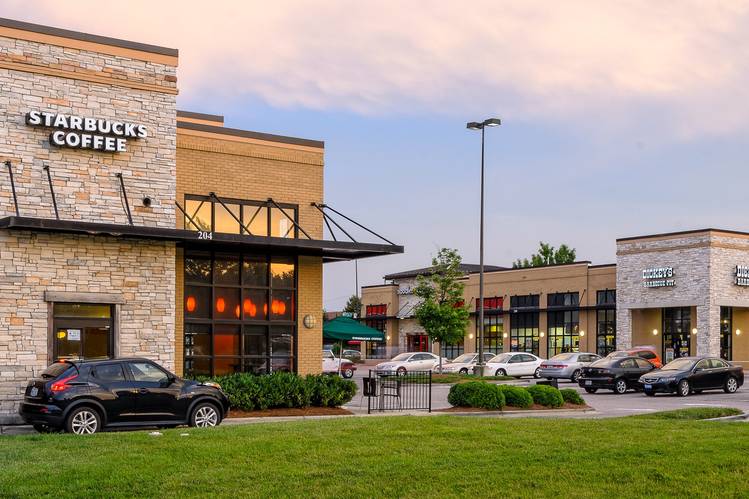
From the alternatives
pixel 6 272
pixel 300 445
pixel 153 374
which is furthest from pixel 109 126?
pixel 300 445

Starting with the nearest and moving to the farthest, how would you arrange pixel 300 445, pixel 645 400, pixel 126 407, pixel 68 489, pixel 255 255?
pixel 68 489 → pixel 300 445 → pixel 126 407 → pixel 255 255 → pixel 645 400

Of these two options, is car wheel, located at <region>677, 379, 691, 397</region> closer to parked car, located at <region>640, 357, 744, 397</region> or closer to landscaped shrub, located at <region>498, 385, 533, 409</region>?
parked car, located at <region>640, 357, 744, 397</region>

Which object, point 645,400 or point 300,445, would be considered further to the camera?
point 645,400

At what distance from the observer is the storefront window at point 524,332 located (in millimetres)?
70625

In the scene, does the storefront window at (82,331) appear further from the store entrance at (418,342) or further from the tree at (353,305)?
the tree at (353,305)

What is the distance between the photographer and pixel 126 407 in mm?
19125

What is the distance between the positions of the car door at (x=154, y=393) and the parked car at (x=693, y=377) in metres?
20.0

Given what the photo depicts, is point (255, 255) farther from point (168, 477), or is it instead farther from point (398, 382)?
point (168, 477)

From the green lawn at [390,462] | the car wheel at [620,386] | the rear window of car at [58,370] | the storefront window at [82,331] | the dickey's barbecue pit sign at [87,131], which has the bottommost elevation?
the car wheel at [620,386]

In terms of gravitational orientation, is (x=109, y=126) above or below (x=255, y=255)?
above

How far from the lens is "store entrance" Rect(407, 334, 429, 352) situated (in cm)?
7929

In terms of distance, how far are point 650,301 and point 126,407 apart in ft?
155

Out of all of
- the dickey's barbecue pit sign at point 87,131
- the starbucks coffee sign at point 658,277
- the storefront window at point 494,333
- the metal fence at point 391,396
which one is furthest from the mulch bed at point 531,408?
the storefront window at point 494,333

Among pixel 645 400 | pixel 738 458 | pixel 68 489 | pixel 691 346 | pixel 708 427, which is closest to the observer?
pixel 68 489
